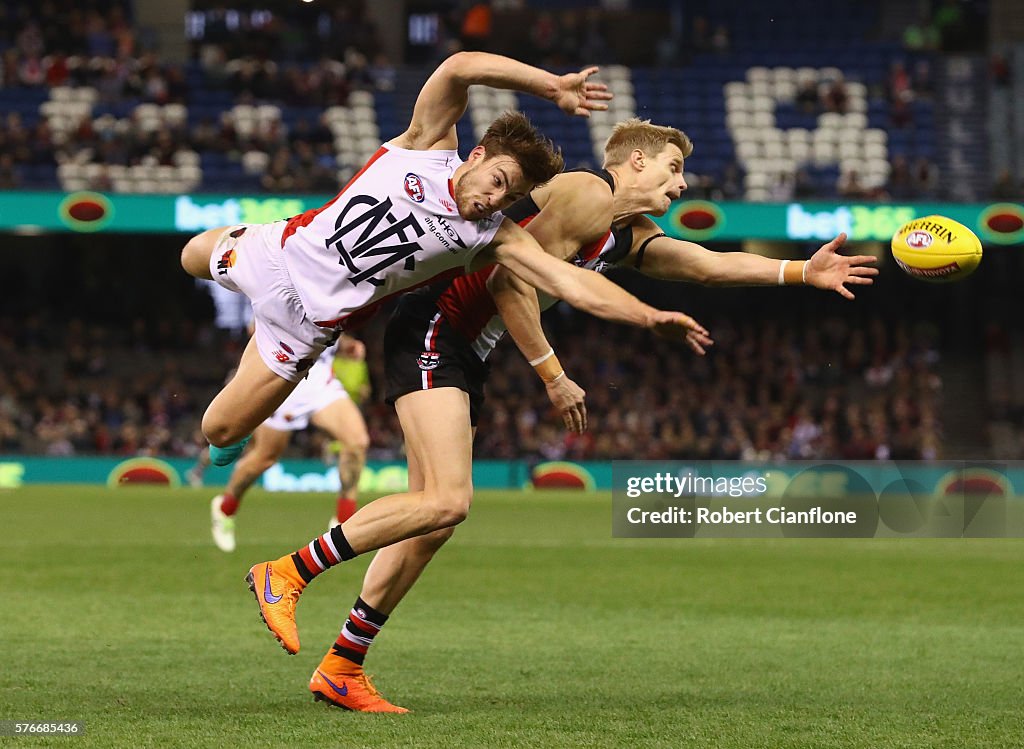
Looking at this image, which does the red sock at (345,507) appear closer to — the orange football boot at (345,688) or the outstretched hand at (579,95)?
the orange football boot at (345,688)

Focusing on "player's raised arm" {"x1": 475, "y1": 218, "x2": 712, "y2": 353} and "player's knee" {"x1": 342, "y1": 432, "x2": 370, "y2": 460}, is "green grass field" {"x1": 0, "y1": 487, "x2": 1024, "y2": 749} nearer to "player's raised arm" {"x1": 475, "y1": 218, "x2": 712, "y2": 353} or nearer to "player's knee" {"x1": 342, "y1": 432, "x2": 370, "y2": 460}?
"player's knee" {"x1": 342, "y1": 432, "x2": 370, "y2": 460}

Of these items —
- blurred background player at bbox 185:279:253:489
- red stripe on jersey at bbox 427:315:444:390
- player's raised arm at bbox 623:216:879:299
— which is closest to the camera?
player's raised arm at bbox 623:216:879:299

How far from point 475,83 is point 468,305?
102 centimetres

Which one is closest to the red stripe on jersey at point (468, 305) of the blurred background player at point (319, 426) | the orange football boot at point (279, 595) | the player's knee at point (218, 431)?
the player's knee at point (218, 431)

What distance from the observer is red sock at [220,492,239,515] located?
44.2 feet

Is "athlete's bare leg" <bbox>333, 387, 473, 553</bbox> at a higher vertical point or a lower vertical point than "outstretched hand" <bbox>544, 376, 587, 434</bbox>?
lower

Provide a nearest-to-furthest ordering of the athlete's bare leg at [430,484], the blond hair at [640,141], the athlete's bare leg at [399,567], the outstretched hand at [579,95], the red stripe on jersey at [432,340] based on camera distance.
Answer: the outstretched hand at [579,95], the athlete's bare leg at [430,484], the red stripe on jersey at [432,340], the athlete's bare leg at [399,567], the blond hair at [640,141]

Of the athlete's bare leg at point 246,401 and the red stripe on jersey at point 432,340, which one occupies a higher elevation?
the red stripe on jersey at point 432,340

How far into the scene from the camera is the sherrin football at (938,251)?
6746 millimetres

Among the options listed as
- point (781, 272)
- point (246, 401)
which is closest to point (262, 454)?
point (246, 401)

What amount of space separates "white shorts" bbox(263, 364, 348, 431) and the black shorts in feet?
22.9

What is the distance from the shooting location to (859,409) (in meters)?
Answer: 29.5

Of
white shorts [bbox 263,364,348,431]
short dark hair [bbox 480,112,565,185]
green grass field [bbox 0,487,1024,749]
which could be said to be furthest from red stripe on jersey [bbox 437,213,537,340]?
white shorts [bbox 263,364,348,431]

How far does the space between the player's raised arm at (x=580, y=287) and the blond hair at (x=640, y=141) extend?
831 millimetres
